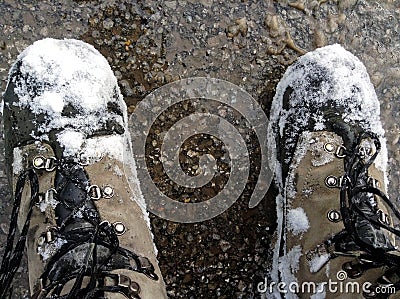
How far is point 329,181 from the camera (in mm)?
1528

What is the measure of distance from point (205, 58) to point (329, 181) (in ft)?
1.69

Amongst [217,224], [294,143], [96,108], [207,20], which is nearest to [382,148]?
[294,143]

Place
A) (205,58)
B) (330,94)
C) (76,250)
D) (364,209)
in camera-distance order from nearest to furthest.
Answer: (76,250) → (364,209) → (330,94) → (205,58)

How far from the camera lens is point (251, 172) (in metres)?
1.70

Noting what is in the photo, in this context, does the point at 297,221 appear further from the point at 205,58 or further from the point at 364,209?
the point at 205,58

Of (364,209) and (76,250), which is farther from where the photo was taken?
(364,209)

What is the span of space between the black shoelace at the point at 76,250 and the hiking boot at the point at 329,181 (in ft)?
1.29

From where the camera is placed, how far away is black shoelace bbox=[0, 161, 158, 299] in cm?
131

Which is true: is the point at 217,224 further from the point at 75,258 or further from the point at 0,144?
the point at 0,144

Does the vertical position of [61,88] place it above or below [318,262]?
above

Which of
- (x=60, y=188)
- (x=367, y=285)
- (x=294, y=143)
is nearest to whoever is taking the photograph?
(x=367, y=285)

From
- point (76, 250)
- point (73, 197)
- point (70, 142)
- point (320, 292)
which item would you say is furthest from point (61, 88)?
point (320, 292)

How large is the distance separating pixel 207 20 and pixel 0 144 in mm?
699

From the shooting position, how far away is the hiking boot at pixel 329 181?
141 cm
